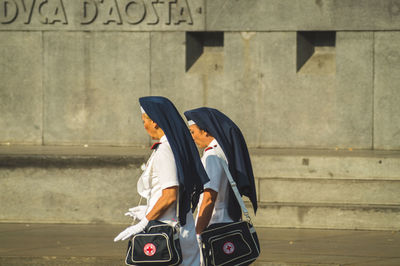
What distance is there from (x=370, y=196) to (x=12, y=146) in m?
5.81

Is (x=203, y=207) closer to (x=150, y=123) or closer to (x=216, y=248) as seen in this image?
(x=216, y=248)

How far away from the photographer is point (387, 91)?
12672 millimetres

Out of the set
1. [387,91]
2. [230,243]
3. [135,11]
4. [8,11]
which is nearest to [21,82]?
[8,11]

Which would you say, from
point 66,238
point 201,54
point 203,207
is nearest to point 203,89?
point 201,54

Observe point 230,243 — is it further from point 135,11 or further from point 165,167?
point 135,11

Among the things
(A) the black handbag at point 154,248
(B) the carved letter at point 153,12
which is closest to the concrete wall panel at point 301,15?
(B) the carved letter at point 153,12

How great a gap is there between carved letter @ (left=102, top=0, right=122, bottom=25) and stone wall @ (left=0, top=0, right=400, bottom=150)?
0.02m

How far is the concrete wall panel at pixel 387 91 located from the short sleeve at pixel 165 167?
7.53 meters

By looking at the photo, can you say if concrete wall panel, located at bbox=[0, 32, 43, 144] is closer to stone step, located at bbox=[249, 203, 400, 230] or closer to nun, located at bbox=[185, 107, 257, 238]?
stone step, located at bbox=[249, 203, 400, 230]

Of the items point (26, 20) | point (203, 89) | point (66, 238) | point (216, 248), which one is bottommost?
point (66, 238)

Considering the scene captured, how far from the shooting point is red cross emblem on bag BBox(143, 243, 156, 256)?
223 inches

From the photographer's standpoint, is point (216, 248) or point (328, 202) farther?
point (328, 202)

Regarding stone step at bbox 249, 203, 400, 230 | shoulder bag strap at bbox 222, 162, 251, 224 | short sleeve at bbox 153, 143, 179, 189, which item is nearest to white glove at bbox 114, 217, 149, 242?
short sleeve at bbox 153, 143, 179, 189

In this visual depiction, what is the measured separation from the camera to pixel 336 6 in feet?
41.8
